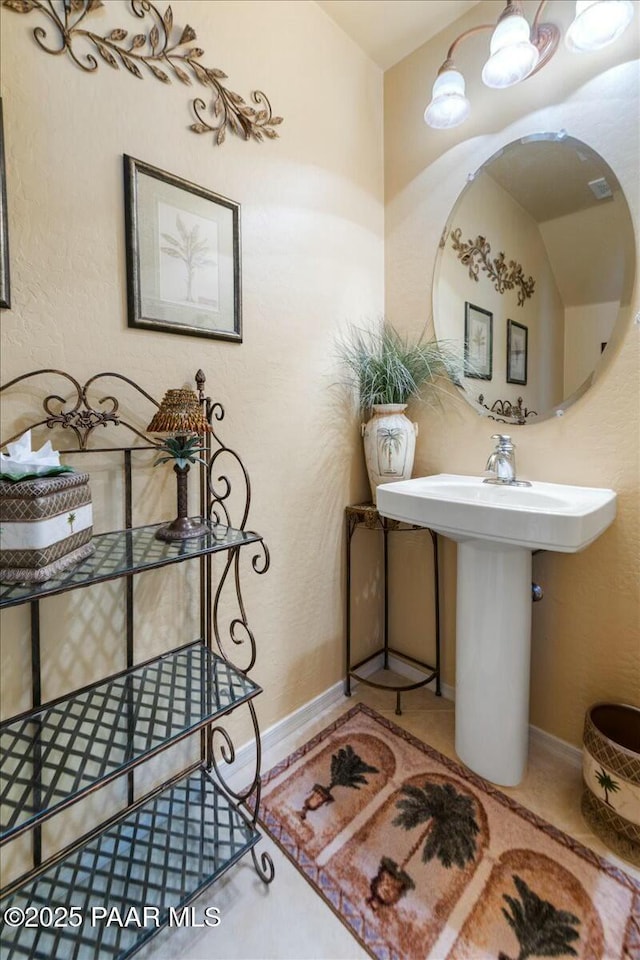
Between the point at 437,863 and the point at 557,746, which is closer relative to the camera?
the point at 437,863

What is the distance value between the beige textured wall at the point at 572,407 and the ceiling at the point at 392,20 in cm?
4

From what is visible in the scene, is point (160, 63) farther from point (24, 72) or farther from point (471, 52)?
point (471, 52)

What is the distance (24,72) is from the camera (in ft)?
2.76

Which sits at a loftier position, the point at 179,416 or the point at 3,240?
the point at 3,240

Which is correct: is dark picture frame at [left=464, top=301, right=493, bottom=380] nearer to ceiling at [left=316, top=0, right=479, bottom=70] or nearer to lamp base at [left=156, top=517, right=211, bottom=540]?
ceiling at [left=316, top=0, right=479, bottom=70]

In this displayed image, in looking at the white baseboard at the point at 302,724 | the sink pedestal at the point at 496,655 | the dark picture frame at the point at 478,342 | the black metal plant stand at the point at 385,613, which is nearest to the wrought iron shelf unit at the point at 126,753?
the white baseboard at the point at 302,724

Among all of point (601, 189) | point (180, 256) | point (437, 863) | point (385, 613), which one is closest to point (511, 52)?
point (601, 189)

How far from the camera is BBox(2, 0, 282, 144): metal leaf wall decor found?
2.89 ft

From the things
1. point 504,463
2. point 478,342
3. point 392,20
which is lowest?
point 504,463

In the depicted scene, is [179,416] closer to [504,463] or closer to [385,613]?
[504,463]

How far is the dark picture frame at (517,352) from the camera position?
140 cm

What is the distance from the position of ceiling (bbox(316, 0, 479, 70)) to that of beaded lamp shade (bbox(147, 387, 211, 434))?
1.49m

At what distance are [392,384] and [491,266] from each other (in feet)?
1.73

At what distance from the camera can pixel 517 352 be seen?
4.66ft
